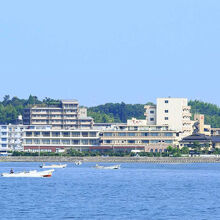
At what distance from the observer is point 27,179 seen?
423 ft

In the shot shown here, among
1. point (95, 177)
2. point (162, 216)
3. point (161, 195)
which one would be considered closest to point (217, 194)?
point (161, 195)

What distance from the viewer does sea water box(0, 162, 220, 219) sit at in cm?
7712

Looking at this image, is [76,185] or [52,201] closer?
[52,201]

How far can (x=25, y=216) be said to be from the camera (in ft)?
246

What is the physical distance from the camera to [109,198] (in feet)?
302

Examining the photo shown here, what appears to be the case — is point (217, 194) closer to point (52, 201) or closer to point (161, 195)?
point (161, 195)

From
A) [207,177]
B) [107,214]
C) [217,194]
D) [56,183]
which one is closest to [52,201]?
[107,214]

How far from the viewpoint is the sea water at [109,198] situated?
77.1 metres

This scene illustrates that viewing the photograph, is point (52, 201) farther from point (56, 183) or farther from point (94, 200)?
point (56, 183)

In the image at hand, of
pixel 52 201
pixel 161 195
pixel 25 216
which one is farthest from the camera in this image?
pixel 161 195

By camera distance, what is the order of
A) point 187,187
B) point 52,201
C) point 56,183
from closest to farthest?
point 52,201, point 187,187, point 56,183

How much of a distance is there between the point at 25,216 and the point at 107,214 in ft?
24.6

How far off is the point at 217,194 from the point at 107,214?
2512 cm

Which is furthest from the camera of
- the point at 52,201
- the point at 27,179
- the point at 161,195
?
the point at 27,179
